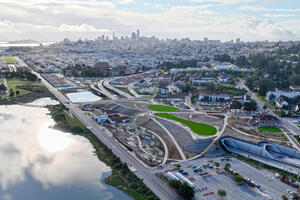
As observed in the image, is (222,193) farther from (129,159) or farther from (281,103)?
(281,103)

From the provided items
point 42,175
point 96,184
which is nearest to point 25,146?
point 42,175

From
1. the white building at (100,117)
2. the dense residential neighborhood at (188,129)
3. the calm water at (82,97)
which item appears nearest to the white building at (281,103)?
the dense residential neighborhood at (188,129)

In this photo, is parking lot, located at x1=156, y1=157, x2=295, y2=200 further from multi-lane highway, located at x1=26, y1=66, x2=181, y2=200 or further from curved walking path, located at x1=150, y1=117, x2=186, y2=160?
multi-lane highway, located at x1=26, y1=66, x2=181, y2=200

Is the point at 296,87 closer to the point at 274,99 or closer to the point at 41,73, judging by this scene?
the point at 274,99

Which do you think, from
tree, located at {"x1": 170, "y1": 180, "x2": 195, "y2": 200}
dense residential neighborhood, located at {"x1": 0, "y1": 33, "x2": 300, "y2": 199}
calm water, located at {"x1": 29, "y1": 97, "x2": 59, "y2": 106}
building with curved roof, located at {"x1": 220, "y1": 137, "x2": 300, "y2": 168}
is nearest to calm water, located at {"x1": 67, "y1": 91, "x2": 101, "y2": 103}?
dense residential neighborhood, located at {"x1": 0, "y1": 33, "x2": 300, "y2": 199}

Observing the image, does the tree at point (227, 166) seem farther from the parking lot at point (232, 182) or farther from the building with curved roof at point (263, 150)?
the building with curved roof at point (263, 150)

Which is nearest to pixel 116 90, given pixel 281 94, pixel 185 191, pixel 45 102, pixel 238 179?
pixel 45 102
